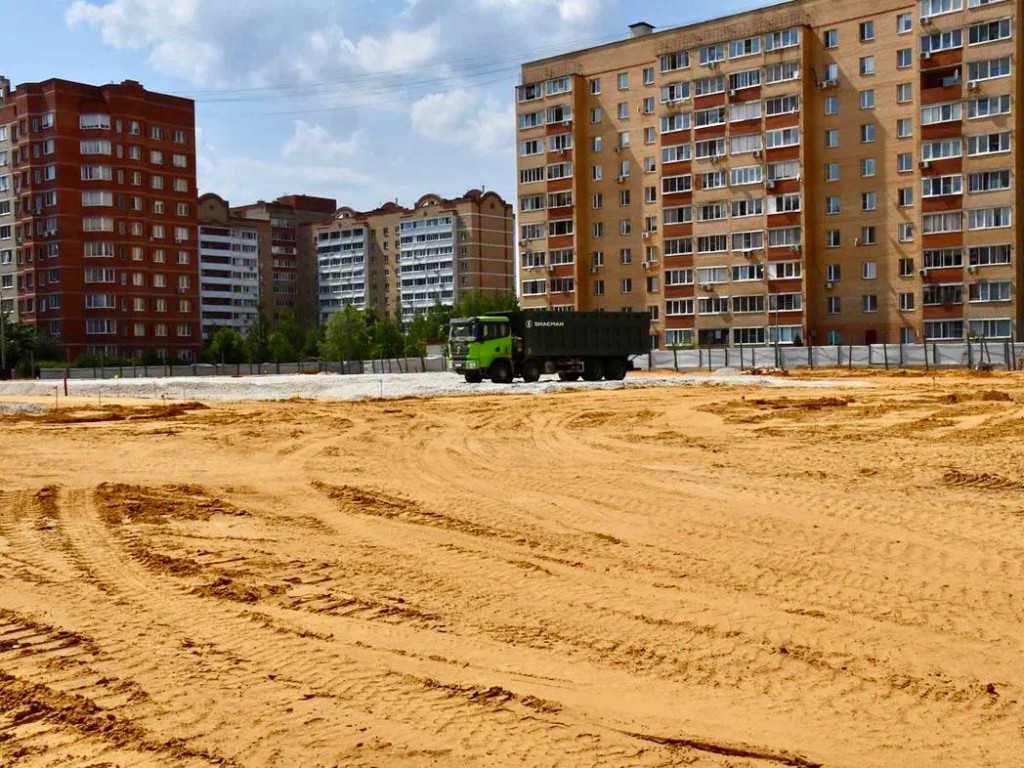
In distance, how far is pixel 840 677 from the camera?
19.4 ft

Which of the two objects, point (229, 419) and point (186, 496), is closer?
point (186, 496)

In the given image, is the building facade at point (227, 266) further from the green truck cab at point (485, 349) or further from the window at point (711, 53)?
the green truck cab at point (485, 349)

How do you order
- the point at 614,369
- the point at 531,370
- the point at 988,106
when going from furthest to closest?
the point at 988,106, the point at 614,369, the point at 531,370

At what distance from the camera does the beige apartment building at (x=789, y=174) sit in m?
67.2

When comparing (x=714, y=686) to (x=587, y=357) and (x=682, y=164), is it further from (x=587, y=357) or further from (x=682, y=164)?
(x=682, y=164)

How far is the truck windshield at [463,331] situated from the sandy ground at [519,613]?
2515 cm

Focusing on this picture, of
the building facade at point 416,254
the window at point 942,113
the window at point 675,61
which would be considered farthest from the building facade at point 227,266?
the window at point 942,113

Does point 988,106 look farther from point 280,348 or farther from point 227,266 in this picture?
point 227,266

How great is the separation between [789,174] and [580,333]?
124 feet

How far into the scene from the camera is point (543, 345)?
42938 mm

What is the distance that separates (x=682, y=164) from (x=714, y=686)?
78.8m

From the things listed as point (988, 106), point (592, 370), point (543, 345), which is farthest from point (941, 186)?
point (543, 345)

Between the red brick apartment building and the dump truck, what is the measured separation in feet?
211

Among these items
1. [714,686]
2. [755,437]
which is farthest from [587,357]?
[714,686]
